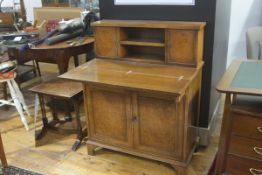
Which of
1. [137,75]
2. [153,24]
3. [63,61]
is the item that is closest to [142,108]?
[137,75]

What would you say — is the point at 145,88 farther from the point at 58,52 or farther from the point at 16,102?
the point at 16,102

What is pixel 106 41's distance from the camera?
224 cm

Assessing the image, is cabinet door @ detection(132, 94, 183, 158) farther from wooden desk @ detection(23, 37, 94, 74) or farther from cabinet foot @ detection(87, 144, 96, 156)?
wooden desk @ detection(23, 37, 94, 74)

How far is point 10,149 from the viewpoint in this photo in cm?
246

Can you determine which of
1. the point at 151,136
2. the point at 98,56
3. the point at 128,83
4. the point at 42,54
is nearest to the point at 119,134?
the point at 151,136

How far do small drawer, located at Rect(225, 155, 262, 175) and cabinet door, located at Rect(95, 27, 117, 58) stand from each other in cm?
116

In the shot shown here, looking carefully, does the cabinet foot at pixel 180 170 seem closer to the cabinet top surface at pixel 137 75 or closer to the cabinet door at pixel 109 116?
the cabinet door at pixel 109 116

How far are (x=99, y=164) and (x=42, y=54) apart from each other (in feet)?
3.97

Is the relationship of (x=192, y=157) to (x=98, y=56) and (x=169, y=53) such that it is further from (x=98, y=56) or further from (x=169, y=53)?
(x=98, y=56)

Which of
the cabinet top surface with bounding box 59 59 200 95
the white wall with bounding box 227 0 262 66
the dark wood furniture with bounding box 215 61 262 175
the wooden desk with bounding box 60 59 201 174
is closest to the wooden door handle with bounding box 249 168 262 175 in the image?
the dark wood furniture with bounding box 215 61 262 175

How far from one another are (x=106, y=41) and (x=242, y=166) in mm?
1329

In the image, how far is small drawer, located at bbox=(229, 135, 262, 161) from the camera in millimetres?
1578

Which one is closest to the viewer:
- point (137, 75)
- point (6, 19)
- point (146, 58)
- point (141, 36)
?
point (137, 75)

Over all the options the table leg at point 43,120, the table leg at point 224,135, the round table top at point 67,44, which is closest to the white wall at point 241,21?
the round table top at point 67,44
